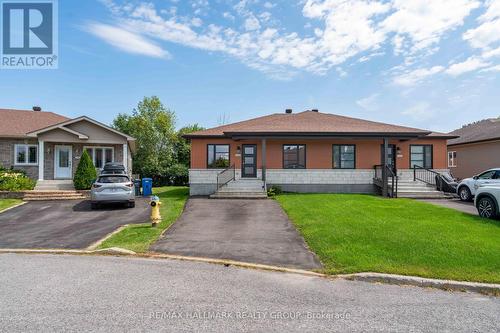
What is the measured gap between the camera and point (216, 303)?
4.34 m

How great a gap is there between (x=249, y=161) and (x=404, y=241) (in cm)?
1292

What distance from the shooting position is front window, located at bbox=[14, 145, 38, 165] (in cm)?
2044

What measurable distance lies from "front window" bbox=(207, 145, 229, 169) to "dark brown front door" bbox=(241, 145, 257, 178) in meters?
1.04

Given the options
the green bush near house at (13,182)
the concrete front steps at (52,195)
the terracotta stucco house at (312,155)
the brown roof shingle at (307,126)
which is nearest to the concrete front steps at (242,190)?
the terracotta stucco house at (312,155)

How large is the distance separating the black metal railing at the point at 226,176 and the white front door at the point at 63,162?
401 inches

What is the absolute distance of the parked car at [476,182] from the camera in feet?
48.9

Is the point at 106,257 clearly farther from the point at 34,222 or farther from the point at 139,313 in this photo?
the point at 34,222

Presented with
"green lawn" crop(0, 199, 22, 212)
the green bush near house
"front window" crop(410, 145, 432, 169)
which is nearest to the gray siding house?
the green bush near house

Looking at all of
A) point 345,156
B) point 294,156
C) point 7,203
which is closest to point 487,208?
point 345,156

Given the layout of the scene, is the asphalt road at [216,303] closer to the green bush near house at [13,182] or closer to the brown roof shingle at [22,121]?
the green bush near house at [13,182]

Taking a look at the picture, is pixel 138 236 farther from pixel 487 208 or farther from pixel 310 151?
pixel 310 151

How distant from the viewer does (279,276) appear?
5590 millimetres

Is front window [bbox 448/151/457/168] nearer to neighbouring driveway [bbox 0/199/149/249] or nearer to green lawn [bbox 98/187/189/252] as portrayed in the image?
neighbouring driveway [bbox 0/199/149/249]

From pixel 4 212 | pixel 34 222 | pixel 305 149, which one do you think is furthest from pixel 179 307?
pixel 305 149
